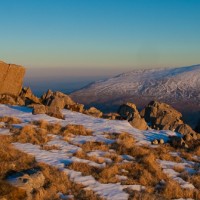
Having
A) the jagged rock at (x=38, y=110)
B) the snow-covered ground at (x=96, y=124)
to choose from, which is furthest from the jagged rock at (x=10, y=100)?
the jagged rock at (x=38, y=110)

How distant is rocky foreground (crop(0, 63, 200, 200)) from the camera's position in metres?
13.0

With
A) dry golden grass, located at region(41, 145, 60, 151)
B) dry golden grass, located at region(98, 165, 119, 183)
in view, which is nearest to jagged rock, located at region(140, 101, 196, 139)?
dry golden grass, located at region(41, 145, 60, 151)

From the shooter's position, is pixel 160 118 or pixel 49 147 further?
pixel 160 118

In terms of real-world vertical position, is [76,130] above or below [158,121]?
above

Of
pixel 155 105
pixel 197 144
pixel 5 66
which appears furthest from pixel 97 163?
pixel 155 105

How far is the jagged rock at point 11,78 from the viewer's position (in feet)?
134

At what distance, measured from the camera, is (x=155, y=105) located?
65250mm

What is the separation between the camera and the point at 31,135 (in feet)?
70.3

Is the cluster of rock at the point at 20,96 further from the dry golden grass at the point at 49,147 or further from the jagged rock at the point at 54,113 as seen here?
the dry golden grass at the point at 49,147

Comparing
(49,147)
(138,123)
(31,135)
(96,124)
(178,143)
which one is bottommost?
(31,135)

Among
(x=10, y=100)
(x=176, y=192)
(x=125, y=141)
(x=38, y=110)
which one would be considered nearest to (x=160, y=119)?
(x=10, y=100)

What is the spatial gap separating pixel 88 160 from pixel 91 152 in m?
1.80

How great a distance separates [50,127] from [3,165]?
1100cm

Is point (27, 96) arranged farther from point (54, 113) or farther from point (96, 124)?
point (96, 124)
